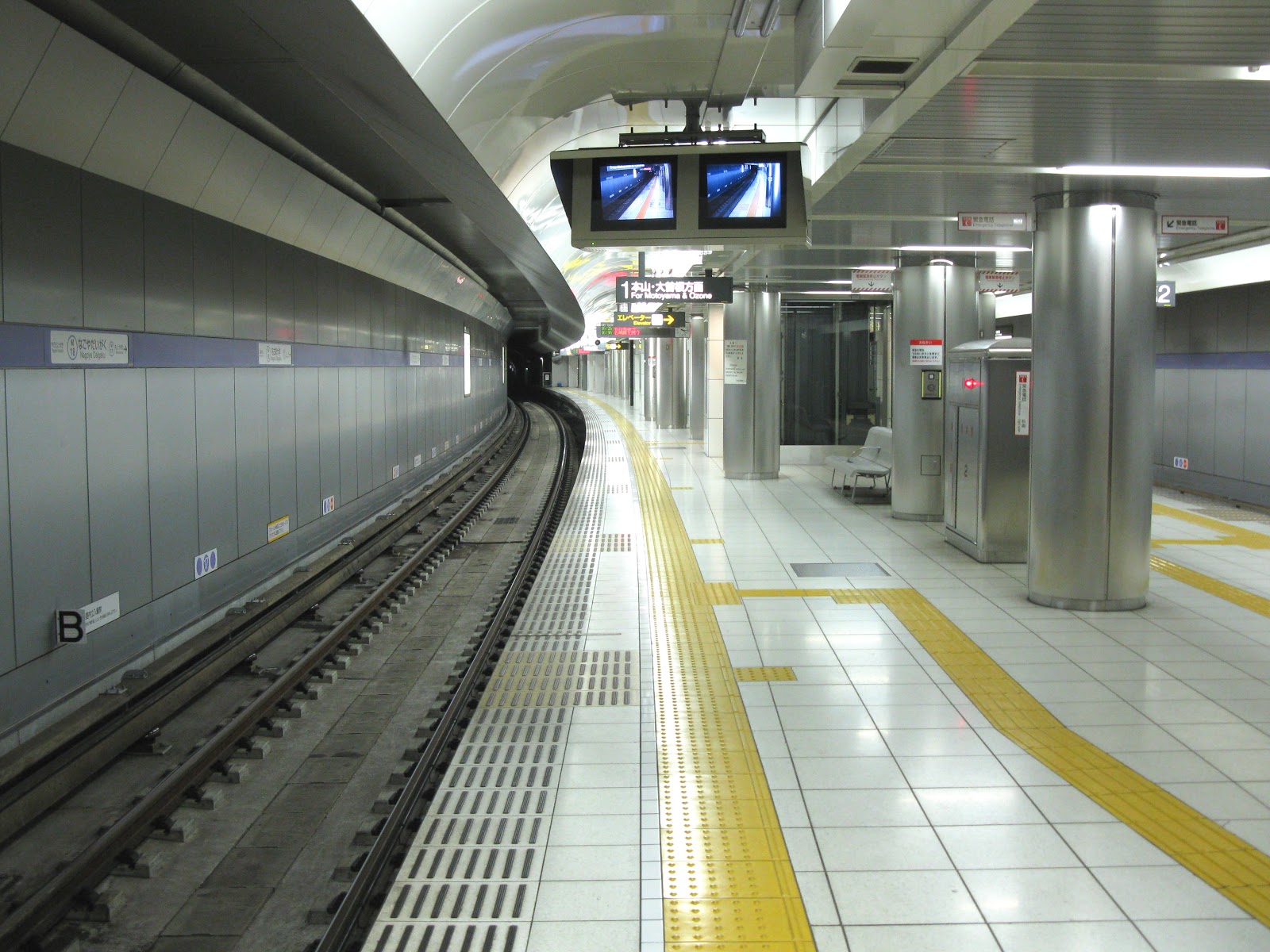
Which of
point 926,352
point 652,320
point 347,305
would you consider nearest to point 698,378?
point 652,320

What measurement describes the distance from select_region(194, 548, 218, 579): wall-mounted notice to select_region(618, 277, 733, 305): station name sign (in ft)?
22.4

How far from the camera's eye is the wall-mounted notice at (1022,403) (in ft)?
30.5

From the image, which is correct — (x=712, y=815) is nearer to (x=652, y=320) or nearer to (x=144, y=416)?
(x=144, y=416)

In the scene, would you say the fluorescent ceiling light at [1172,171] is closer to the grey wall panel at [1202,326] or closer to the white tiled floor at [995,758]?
the white tiled floor at [995,758]

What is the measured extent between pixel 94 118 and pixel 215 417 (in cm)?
284

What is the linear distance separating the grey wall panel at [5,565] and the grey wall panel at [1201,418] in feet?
48.7

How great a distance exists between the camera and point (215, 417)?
26.7ft

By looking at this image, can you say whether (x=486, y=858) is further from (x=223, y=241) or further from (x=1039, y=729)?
(x=223, y=241)

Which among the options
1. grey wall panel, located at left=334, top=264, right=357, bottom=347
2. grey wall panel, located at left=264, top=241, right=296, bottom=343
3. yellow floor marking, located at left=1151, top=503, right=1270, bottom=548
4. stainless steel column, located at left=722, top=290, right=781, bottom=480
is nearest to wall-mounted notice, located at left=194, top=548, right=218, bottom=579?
grey wall panel, located at left=264, top=241, right=296, bottom=343

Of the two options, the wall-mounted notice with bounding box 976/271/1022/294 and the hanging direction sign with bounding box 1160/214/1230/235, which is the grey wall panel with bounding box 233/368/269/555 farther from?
the wall-mounted notice with bounding box 976/271/1022/294

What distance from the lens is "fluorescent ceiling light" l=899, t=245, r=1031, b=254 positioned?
11.5 m

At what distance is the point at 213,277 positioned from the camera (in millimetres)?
8117

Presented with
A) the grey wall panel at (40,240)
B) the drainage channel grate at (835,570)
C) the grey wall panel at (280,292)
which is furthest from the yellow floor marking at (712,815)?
the grey wall panel at (280,292)

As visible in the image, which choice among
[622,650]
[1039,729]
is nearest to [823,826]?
[1039,729]
